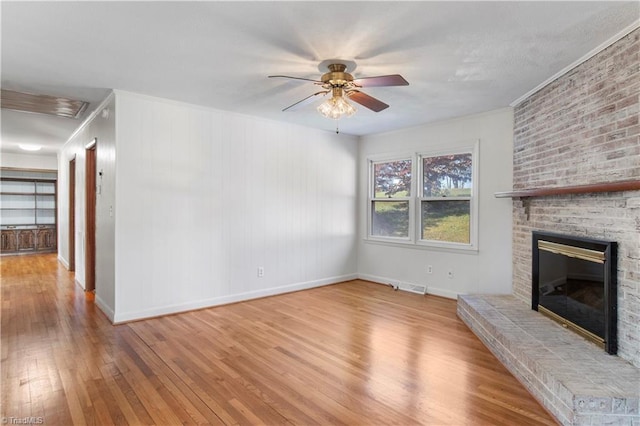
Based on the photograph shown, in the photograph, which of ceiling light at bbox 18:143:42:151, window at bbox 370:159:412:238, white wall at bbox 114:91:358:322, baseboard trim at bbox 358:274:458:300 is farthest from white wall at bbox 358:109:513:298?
ceiling light at bbox 18:143:42:151

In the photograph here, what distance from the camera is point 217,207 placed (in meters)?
4.62

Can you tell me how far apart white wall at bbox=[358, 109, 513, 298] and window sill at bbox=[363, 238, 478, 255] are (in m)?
0.03

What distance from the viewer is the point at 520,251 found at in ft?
13.6

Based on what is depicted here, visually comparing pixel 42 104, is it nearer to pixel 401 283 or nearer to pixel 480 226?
pixel 401 283

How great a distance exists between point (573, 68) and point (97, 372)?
15.1ft

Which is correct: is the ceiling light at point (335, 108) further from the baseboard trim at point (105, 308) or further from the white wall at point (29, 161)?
the white wall at point (29, 161)

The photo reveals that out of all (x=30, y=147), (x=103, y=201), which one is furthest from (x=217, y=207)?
(x=30, y=147)

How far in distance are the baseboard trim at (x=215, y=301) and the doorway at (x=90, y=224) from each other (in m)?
1.75

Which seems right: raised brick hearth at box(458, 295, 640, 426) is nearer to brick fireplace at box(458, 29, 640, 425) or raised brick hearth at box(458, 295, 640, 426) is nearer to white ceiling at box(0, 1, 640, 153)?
brick fireplace at box(458, 29, 640, 425)

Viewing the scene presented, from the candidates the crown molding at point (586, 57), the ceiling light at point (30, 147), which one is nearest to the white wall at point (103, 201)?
the ceiling light at point (30, 147)

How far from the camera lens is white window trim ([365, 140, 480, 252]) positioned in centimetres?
476

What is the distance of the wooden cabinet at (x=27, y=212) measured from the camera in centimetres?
877

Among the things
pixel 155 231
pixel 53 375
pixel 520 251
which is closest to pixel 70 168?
pixel 155 231

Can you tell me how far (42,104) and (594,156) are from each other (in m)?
5.78
